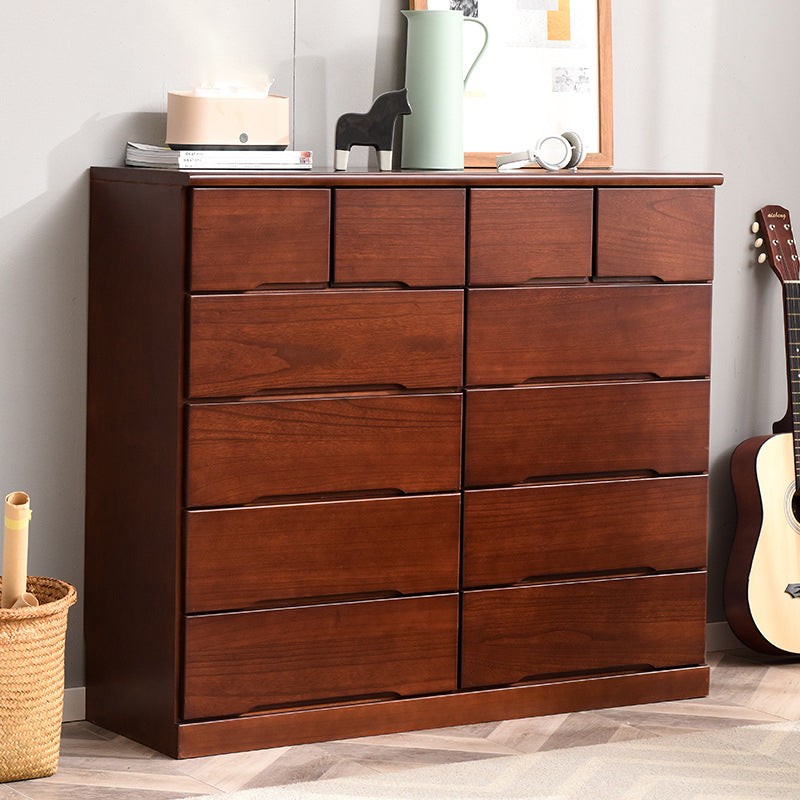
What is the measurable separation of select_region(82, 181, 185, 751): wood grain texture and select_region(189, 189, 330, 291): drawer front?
0.04 metres

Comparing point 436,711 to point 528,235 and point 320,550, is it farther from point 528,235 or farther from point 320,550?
point 528,235

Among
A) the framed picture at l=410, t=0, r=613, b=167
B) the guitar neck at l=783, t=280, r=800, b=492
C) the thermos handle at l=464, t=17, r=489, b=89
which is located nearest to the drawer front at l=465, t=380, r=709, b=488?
the guitar neck at l=783, t=280, r=800, b=492

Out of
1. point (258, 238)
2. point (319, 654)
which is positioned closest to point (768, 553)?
point (319, 654)

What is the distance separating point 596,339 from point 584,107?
0.61m

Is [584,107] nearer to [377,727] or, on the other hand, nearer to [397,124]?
[397,124]

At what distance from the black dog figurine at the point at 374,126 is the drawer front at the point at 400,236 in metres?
0.18

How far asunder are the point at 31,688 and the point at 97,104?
108 cm

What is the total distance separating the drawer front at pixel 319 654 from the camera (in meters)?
2.55

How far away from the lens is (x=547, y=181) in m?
2.74

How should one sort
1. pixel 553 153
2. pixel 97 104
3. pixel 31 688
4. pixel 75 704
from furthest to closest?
pixel 553 153, pixel 75 704, pixel 97 104, pixel 31 688

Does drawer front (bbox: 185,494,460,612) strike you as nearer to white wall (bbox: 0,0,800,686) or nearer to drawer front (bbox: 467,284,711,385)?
drawer front (bbox: 467,284,711,385)

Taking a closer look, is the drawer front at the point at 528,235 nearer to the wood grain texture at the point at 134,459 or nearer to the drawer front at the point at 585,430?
the drawer front at the point at 585,430

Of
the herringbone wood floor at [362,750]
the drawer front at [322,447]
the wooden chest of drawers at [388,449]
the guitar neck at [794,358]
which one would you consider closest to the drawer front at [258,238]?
the wooden chest of drawers at [388,449]

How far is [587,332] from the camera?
2.80 metres
